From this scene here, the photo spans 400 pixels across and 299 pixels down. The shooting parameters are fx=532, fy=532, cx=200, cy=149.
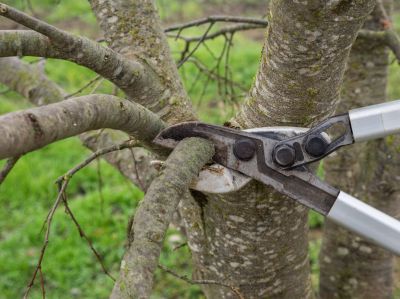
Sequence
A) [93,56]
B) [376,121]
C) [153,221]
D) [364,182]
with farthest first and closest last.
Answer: [364,182] → [376,121] → [93,56] → [153,221]

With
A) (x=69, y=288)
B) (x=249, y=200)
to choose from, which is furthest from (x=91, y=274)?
(x=249, y=200)

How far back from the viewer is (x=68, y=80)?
6.68m

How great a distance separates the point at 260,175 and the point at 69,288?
274 centimetres

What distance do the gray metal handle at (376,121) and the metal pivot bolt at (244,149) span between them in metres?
0.27

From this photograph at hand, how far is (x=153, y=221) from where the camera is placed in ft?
3.67

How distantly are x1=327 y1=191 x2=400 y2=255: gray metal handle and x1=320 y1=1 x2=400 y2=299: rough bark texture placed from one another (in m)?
1.08

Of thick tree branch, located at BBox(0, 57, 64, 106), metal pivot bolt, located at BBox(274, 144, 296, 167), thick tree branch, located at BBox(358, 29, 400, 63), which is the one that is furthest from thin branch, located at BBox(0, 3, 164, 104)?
thick tree branch, located at BBox(358, 29, 400, 63)

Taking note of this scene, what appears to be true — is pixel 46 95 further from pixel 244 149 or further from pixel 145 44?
pixel 244 149

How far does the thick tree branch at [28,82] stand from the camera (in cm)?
217

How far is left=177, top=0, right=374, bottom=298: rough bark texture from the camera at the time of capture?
4.00 ft

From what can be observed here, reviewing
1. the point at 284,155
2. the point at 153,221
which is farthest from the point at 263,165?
the point at 153,221

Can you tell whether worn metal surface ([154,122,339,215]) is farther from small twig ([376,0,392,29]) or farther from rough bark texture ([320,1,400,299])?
small twig ([376,0,392,29])

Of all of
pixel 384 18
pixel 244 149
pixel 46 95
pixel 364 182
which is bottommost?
pixel 364 182

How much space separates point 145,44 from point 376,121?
2.38ft
